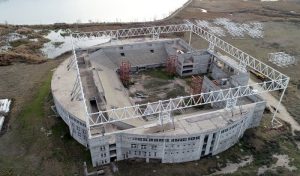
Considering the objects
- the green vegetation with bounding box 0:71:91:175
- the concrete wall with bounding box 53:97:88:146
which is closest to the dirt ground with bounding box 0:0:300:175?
the green vegetation with bounding box 0:71:91:175

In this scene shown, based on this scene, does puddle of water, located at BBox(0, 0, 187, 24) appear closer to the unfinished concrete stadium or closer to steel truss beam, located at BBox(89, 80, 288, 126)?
the unfinished concrete stadium

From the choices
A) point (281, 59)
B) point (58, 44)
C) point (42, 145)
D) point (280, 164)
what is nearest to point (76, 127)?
point (42, 145)

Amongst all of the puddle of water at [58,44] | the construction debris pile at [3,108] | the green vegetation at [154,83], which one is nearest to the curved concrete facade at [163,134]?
the construction debris pile at [3,108]

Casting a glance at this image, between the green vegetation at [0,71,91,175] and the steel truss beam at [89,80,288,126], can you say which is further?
the green vegetation at [0,71,91,175]

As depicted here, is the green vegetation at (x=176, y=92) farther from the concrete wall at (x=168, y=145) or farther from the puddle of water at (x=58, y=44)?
the puddle of water at (x=58, y=44)

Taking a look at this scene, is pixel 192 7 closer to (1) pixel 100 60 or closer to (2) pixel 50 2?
(2) pixel 50 2

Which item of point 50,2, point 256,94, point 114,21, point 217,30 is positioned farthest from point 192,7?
point 256,94
